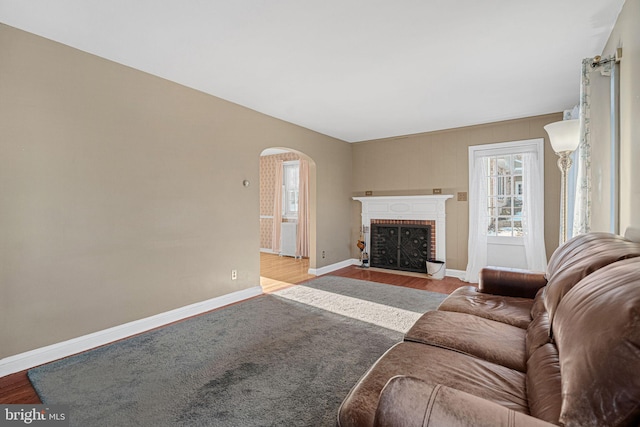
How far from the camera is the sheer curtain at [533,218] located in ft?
14.5

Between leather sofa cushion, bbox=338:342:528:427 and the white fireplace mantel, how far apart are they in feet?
13.2

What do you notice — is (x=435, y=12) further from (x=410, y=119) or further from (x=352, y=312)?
(x=352, y=312)

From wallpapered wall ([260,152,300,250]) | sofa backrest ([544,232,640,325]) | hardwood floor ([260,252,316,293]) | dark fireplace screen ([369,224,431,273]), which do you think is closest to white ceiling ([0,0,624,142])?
sofa backrest ([544,232,640,325])

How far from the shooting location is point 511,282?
2.44 metres

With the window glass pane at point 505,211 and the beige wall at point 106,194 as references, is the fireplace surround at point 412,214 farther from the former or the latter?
the beige wall at point 106,194

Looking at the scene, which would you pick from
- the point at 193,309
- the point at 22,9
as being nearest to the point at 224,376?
the point at 193,309

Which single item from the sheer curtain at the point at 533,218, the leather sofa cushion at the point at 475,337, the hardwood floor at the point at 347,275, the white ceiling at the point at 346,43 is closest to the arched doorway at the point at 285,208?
the hardwood floor at the point at 347,275

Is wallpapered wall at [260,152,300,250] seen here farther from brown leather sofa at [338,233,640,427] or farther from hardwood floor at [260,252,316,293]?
brown leather sofa at [338,233,640,427]

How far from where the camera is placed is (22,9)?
2.08 m

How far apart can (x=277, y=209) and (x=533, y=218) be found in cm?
521

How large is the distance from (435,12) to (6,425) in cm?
373

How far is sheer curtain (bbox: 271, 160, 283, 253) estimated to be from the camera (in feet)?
24.3
